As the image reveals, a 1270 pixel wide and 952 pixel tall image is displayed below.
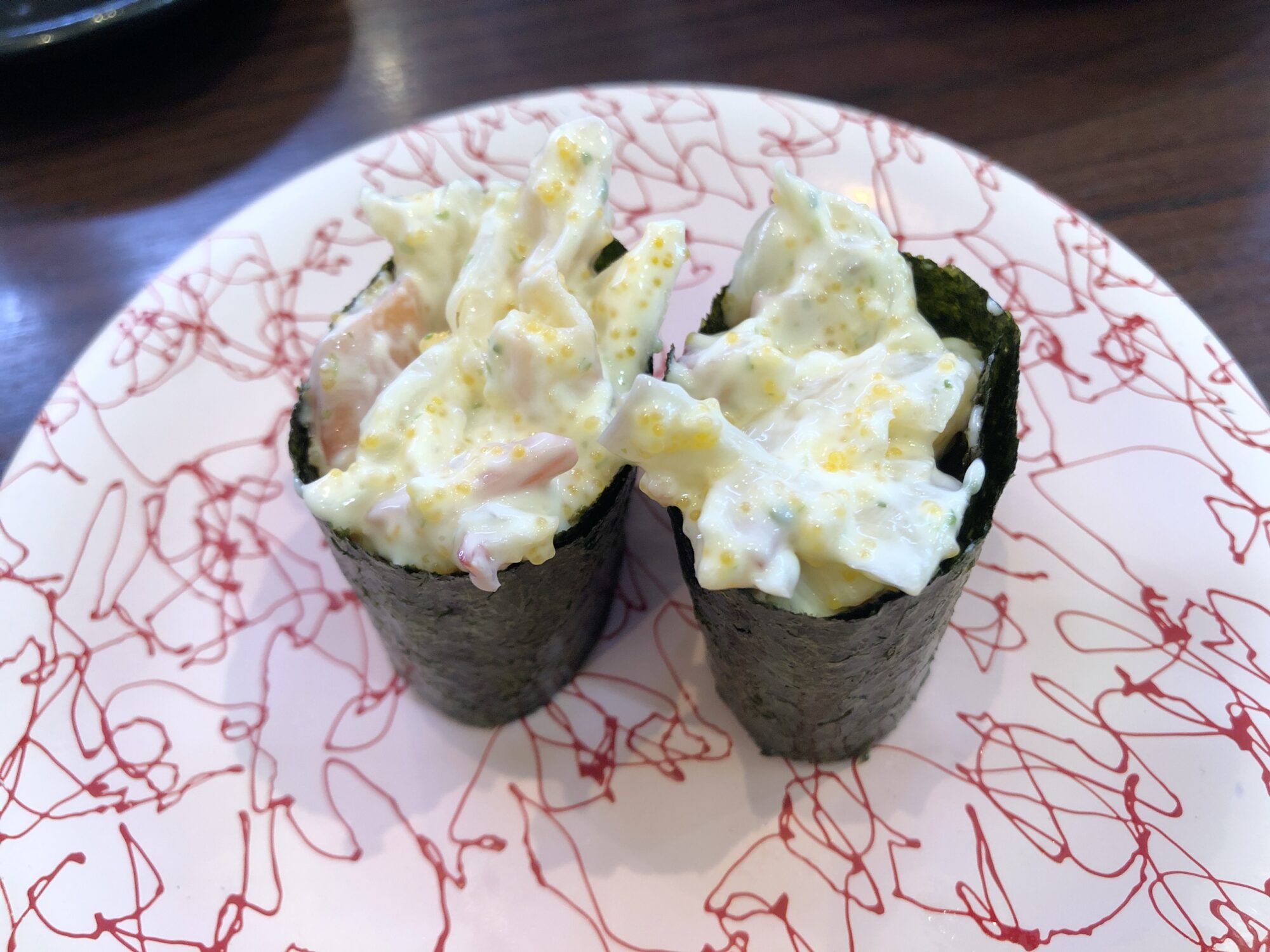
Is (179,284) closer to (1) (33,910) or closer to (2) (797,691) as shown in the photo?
(1) (33,910)

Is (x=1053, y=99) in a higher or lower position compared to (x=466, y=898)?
higher

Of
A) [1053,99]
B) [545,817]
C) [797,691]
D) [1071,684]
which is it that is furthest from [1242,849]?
[1053,99]

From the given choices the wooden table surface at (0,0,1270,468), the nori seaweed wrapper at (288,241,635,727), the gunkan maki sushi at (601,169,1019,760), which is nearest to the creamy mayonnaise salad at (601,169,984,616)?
the gunkan maki sushi at (601,169,1019,760)

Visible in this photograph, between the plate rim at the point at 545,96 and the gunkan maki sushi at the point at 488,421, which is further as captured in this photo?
the plate rim at the point at 545,96

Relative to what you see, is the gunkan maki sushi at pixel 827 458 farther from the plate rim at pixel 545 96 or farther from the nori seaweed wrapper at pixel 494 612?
the plate rim at pixel 545 96

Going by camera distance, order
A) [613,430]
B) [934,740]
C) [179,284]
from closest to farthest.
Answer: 1. [613,430]
2. [934,740]
3. [179,284]

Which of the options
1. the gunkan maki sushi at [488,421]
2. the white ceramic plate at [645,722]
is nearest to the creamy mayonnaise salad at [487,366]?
the gunkan maki sushi at [488,421]
